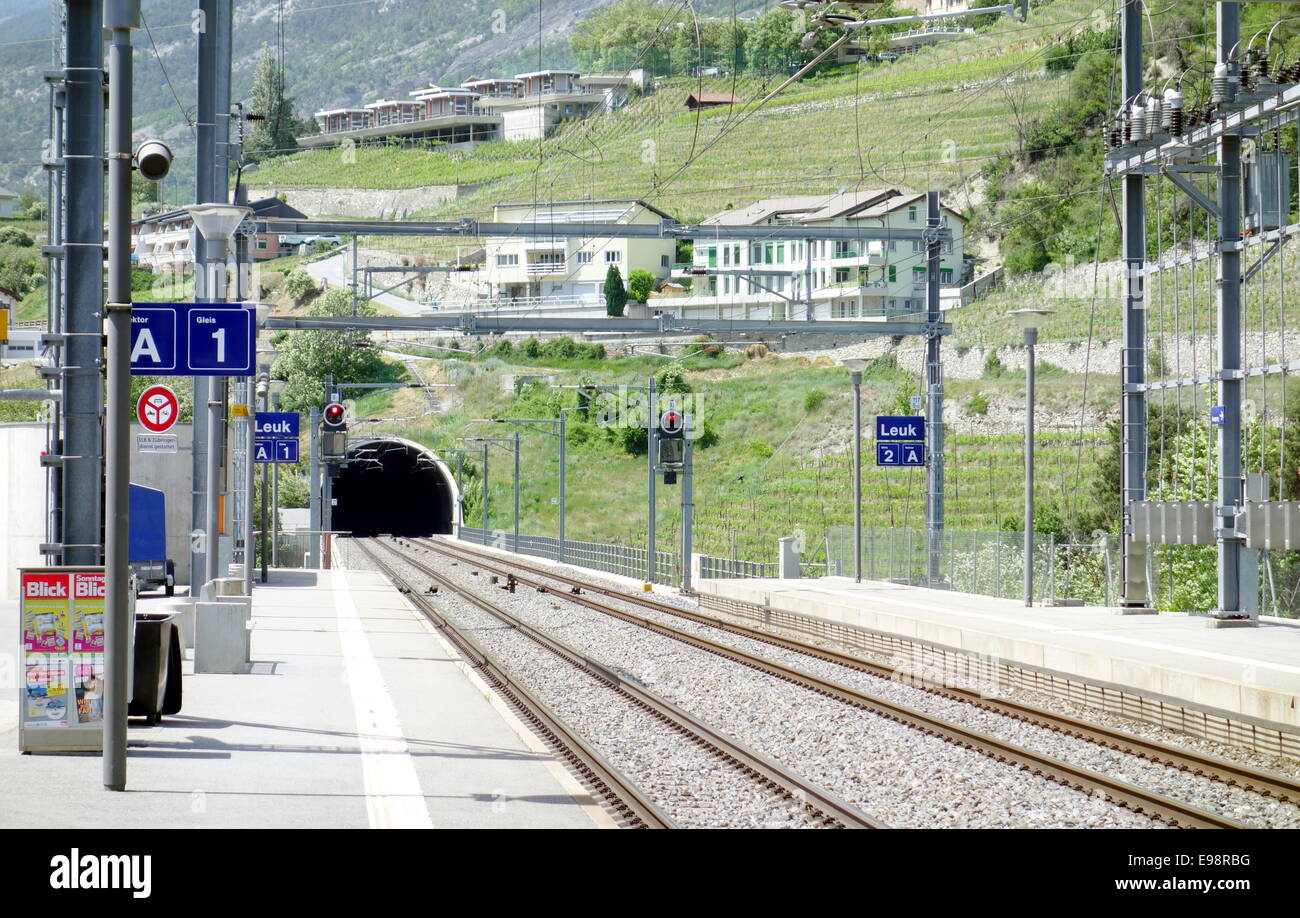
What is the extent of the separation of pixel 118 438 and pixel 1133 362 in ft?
56.2

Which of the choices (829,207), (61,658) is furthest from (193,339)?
(829,207)

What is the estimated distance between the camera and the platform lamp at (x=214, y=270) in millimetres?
17641

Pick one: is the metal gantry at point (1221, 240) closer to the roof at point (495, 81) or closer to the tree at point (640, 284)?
the tree at point (640, 284)

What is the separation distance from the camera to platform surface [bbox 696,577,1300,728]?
1489 cm

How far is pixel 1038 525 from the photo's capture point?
45531mm

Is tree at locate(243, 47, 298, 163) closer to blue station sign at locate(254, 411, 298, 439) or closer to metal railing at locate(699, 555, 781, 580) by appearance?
blue station sign at locate(254, 411, 298, 439)

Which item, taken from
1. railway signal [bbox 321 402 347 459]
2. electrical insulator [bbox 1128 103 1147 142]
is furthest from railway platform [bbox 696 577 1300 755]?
railway signal [bbox 321 402 347 459]

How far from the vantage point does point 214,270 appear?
18.6 metres

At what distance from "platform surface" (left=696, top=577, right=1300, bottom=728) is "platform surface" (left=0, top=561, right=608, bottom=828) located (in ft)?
21.2

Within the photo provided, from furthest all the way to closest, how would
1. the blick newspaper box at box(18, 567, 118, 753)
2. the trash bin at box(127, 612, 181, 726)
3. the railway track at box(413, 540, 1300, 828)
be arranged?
the trash bin at box(127, 612, 181, 726) < the railway track at box(413, 540, 1300, 828) < the blick newspaper box at box(18, 567, 118, 753)

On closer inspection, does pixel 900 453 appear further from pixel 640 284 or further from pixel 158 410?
pixel 640 284

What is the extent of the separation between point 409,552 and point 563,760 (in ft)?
198

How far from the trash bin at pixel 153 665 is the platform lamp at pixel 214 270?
4.83 meters
